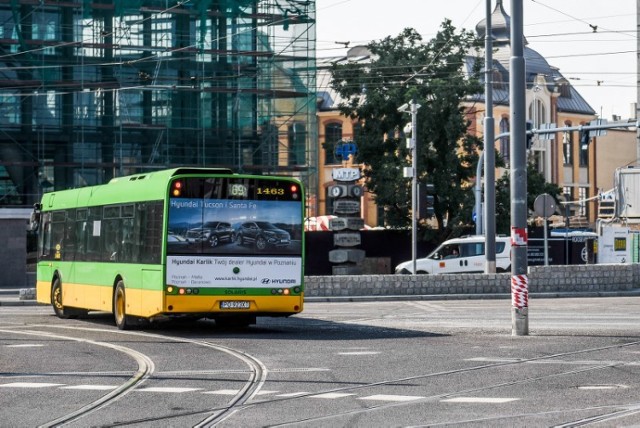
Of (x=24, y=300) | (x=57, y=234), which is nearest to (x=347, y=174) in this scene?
(x=24, y=300)

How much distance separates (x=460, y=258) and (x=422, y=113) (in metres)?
11.0

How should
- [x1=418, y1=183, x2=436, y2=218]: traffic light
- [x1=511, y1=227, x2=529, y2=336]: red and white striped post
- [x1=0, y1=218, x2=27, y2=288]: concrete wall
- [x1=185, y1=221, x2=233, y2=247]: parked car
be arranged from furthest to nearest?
[x1=0, y1=218, x2=27, y2=288]: concrete wall < [x1=418, y1=183, x2=436, y2=218]: traffic light < [x1=185, y1=221, x2=233, y2=247]: parked car < [x1=511, y1=227, x2=529, y2=336]: red and white striped post

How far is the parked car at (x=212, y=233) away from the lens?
23031 mm

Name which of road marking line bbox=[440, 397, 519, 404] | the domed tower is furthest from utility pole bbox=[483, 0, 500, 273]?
the domed tower

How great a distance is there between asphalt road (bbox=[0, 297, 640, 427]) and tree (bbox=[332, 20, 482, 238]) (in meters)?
33.2

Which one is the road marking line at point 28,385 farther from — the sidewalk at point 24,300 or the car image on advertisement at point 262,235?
the sidewalk at point 24,300

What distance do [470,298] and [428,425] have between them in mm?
28320

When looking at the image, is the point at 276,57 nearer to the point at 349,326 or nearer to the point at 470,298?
the point at 470,298

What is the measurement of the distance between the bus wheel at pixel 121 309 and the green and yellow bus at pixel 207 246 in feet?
0.06

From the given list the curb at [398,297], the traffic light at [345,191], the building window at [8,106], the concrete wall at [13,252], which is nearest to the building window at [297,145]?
the building window at [8,106]

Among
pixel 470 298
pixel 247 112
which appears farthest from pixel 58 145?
pixel 470 298

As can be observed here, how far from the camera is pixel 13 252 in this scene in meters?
48.6

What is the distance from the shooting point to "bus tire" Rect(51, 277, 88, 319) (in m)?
29.3

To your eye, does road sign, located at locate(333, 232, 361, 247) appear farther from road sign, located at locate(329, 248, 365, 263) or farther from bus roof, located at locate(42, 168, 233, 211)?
bus roof, located at locate(42, 168, 233, 211)
